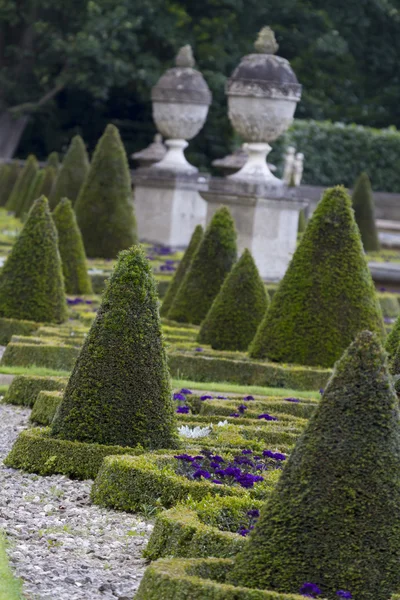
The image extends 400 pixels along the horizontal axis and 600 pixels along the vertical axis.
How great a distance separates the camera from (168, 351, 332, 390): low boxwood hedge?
10.7 metres

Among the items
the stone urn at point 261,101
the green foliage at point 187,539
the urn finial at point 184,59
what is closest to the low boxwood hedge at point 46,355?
the green foliage at point 187,539

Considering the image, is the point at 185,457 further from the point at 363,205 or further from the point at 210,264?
the point at 363,205

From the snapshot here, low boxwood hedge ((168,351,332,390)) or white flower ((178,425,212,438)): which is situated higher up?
white flower ((178,425,212,438))

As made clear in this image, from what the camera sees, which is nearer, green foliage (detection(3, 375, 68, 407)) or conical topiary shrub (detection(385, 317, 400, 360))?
conical topiary shrub (detection(385, 317, 400, 360))

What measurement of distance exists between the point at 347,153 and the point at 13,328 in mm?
26899

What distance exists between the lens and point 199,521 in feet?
18.7

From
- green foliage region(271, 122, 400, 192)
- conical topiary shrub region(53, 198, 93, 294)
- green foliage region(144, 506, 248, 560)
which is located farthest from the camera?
green foliage region(271, 122, 400, 192)

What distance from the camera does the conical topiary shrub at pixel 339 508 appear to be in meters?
4.98

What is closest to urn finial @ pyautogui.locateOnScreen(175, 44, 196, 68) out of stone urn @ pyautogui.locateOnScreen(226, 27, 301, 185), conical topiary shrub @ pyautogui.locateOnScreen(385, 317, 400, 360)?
stone urn @ pyautogui.locateOnScreen(226, 27, 301, 185)

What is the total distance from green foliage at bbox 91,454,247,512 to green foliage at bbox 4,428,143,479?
16.1 inches

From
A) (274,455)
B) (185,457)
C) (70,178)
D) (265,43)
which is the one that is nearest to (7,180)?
(70,178)

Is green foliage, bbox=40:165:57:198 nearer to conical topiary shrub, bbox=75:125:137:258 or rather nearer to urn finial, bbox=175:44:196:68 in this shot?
urn finial, bbox=175:44:196:68

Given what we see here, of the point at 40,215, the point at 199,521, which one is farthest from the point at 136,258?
the point at 40,215

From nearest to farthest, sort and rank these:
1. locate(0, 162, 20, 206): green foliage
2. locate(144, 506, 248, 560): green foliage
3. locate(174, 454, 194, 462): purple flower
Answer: locate(144, 506, 248, 560): green foliage < locate(174, 454, 194, 462): purple flower < locate(0, 162, 20, 206): green foliage
